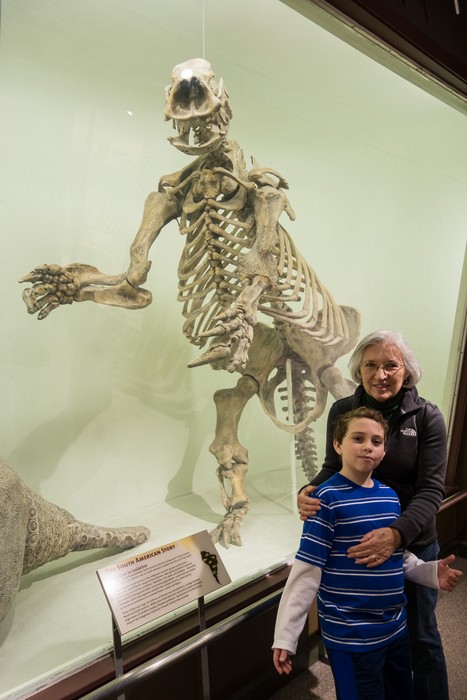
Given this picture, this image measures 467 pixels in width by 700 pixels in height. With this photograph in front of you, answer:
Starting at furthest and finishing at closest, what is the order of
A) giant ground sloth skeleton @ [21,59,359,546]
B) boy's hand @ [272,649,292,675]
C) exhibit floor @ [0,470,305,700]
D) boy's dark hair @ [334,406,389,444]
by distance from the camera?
giant ground sloth skeleton @ [21,59,359,546] → exhibit floor @ [0,470,305,700] → boy's dark hair @ [334,406,389,444] → boy's hand @ [272,649,292,675]

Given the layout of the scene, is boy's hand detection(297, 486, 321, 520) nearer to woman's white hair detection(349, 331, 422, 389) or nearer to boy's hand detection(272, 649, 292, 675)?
boy's hand detection(272, 649, 292, 675)

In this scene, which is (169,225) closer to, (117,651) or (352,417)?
(352,417)

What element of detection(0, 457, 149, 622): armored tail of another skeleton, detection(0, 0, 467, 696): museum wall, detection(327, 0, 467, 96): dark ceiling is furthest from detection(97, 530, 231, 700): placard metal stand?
detection(327, 0, 467, 96): dark ceiling

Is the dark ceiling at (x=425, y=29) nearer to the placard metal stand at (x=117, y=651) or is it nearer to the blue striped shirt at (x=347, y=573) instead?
the blue striped shirt at (x=347, y=573)

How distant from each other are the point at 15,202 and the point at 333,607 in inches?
85.7

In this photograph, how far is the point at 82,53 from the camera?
2795 mm

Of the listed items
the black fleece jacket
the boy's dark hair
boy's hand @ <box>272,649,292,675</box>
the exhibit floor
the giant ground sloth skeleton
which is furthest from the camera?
the giant ground sloth skeleton

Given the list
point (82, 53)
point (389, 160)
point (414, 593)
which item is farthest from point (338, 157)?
point (414, 593)

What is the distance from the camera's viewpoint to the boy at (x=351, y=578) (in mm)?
1658

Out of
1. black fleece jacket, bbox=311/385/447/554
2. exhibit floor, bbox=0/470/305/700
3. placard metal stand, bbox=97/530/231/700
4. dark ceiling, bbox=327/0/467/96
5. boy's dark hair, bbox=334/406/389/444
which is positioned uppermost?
dark ceiling, bbox=327/0/467/96

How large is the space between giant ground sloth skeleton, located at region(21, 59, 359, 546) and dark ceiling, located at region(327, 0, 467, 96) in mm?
860

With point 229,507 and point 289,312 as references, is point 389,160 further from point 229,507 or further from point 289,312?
point 229,507

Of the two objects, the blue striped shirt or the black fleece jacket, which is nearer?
the blue striped shirt

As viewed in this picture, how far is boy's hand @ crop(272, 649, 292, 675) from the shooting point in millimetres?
1606
